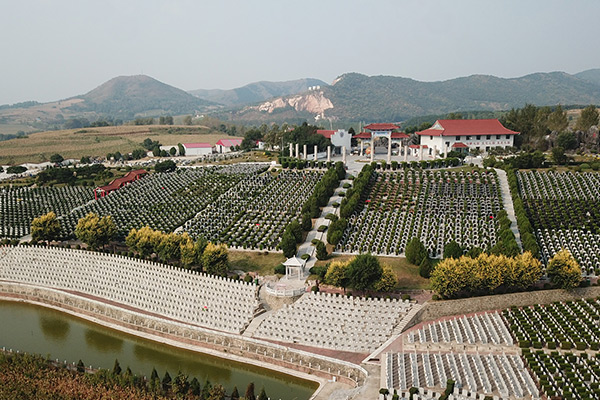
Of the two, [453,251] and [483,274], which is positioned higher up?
[453,251]

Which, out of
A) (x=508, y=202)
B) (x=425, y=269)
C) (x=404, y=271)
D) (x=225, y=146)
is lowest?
(x=404, y=271)

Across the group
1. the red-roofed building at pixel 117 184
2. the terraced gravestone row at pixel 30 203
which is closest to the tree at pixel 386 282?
the terraced gravestone row at pixel 30 203

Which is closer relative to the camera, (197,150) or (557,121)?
(557,121)

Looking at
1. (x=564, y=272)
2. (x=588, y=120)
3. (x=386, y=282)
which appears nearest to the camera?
(x=564, y=272)

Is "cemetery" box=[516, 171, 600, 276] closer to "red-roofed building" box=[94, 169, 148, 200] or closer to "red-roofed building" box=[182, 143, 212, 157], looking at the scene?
"red-roofed building" box=[94, 169, 148, 200]

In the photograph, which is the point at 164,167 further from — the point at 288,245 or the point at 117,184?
the point at 288,245

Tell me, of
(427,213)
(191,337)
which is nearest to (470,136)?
(427,213)

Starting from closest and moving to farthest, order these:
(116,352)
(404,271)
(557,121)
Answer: (116,352), (404,271), (557,121)

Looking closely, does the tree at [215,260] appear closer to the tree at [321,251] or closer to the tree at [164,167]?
the tree at [321,251]
